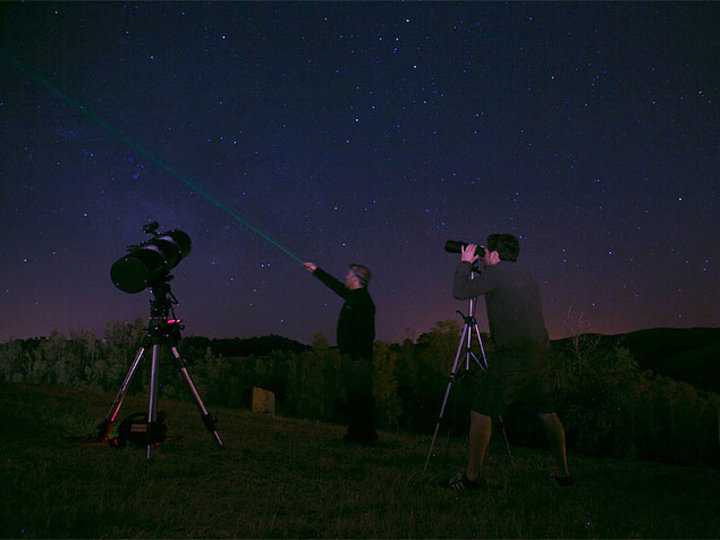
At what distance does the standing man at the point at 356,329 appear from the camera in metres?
7.29

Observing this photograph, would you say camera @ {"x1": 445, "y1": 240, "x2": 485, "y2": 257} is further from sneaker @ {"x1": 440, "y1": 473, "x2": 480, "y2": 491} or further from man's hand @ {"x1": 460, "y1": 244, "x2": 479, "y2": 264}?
sneaker @ {"x1": 440, "y1": 473, "x2": 480, "y2": 491}

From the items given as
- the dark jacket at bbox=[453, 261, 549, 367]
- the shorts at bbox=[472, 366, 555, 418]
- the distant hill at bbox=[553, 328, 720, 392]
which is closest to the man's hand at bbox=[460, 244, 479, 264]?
the dark jacket at bbox=[453, 261, 549, 367]

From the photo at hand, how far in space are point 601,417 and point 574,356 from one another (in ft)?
8.65

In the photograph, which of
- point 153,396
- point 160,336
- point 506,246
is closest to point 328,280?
point 160,336

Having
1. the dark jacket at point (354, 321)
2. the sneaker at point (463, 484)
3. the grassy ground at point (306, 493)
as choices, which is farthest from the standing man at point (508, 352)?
the dark jacket at point (354, 321)

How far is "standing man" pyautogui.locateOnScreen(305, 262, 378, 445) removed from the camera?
7.29 metres

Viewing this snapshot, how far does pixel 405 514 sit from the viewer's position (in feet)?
12.8

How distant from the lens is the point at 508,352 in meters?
4.63

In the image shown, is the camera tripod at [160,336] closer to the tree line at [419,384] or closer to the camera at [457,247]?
the tree line at [419,384]

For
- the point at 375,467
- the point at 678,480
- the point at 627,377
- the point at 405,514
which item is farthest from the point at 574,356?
the point at 405,514

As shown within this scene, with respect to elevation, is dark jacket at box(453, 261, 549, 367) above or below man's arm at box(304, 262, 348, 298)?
below

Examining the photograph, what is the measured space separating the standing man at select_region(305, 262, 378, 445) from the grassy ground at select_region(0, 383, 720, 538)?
85cm

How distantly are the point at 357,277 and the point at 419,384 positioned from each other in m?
22.1

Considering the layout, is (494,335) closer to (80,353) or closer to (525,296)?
(525,296)
